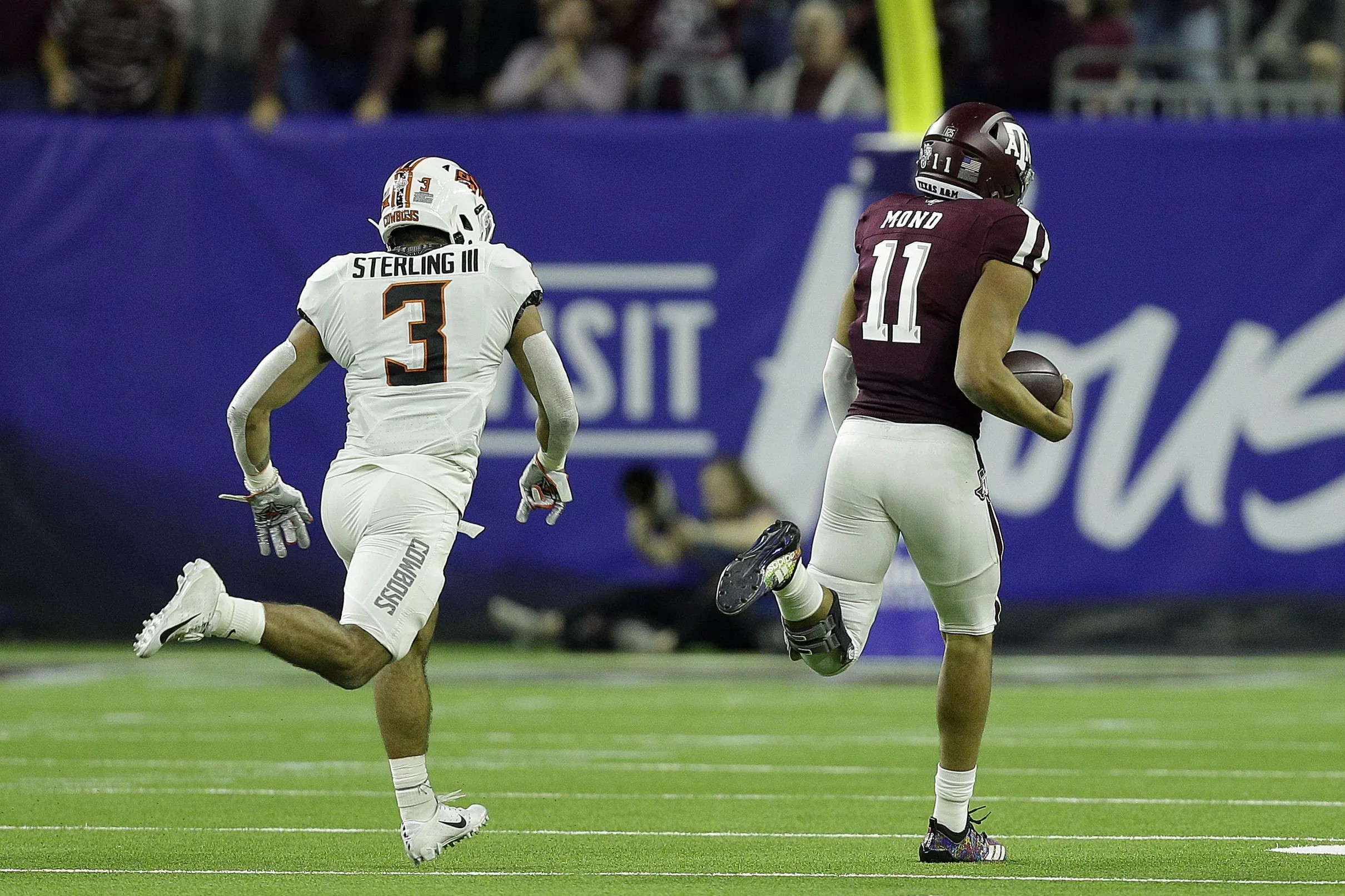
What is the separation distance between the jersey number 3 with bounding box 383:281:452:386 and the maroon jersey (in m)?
1.13

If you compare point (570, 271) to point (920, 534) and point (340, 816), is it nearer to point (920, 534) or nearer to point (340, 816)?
point (340, 816)

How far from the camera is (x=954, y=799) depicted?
594 cm

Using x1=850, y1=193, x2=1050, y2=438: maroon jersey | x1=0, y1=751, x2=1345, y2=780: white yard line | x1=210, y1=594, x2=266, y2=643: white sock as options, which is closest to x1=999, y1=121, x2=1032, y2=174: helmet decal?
x1=850, y1=193, x2=1050, y2=438: maroon jersey

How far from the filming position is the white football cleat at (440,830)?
591 cm

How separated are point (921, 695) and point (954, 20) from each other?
5.49 meters

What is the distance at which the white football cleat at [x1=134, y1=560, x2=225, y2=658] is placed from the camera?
5234 millimetres

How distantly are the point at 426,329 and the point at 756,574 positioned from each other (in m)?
1.15

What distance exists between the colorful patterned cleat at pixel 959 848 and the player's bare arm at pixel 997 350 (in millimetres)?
1064

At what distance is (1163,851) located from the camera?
6.15 meters

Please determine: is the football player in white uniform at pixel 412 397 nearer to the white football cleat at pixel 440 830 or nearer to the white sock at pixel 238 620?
the white football cleat at pixel 440 830

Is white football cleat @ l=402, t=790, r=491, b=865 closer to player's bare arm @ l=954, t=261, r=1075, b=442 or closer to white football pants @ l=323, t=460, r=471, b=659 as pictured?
white football pants @ l=323, t=460, r=471, b=659

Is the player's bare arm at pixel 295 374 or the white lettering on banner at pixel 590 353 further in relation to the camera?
the white lettering on banner at pixel 590 353

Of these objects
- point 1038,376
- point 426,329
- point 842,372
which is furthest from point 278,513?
point 1038,376

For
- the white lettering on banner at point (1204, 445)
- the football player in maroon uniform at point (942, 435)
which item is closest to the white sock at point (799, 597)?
the football player in maroon uniform at point (942, 435)
